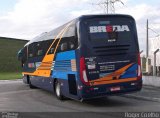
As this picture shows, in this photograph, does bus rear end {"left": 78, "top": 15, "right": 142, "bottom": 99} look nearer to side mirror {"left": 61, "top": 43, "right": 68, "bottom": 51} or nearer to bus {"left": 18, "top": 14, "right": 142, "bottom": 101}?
bus {"left": 18, "top": 14, "right": 142, "bottom": 101}

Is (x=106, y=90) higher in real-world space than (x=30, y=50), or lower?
lower

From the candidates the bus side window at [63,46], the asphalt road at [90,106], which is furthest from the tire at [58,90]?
the bus side window at [63,46]

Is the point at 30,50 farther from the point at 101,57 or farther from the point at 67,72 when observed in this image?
the point at 101,57

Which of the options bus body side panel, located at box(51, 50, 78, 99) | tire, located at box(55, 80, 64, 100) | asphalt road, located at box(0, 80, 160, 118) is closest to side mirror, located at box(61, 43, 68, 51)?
bus body side panel, located at box(51, 50, 78, 99)

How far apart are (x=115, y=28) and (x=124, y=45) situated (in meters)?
0.72

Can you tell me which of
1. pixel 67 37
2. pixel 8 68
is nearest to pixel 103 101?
pixel 67 37

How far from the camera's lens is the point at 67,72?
1705cm

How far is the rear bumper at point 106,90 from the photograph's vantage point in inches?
609

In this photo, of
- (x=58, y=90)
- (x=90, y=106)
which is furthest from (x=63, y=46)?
(x=90, y=106)

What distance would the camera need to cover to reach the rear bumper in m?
15.5

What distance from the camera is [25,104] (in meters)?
17.2

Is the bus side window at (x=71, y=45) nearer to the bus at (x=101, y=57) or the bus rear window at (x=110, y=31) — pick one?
the bus at (x=101, y=57)

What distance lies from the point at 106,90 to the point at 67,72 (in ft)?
6.87

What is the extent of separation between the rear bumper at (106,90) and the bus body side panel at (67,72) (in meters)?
0.72
